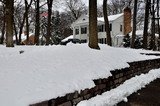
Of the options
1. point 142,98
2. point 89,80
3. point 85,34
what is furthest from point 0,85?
point 85,34

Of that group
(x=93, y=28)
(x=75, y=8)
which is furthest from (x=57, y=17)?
(x=93, y=28)

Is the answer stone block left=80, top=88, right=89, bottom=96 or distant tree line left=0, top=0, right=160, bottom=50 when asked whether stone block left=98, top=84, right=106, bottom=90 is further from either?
distant tree line left=0, top=0, right=160, bottom=50

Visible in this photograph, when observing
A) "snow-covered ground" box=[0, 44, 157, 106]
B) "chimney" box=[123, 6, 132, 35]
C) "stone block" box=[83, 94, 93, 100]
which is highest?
"chimney" box=[123, 6, 132, 35]

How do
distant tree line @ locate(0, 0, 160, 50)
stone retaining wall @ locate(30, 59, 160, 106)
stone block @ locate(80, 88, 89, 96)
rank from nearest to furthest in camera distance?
stone retaining wall @ locate(30, 59, 160, 106) < stone block @ locate(80, 88, 89, 96) < distant tree line @ locate(0, 0, 160, 50)

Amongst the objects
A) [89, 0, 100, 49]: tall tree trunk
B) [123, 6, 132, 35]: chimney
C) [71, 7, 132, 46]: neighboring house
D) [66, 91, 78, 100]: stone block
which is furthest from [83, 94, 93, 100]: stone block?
[123, 6, 132, 35]: chimney

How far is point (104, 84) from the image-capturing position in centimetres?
729

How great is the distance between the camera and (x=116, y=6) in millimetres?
73438

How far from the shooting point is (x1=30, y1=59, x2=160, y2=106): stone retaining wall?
16.3 ft

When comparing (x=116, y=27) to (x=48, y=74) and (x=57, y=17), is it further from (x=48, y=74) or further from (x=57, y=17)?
(x=48, y=74)

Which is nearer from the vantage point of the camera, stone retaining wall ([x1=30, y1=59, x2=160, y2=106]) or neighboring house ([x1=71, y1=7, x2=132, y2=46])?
stone retaining wall ([x1=30, y1=59, x2=160, y2=106])

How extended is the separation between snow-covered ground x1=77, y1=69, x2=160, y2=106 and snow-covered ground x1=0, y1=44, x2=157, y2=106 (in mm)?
370

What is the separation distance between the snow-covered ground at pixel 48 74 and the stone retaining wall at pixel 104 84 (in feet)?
0.33

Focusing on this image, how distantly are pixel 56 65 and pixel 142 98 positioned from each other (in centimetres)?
270

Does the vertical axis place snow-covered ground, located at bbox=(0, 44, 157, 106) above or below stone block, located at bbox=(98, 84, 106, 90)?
above
